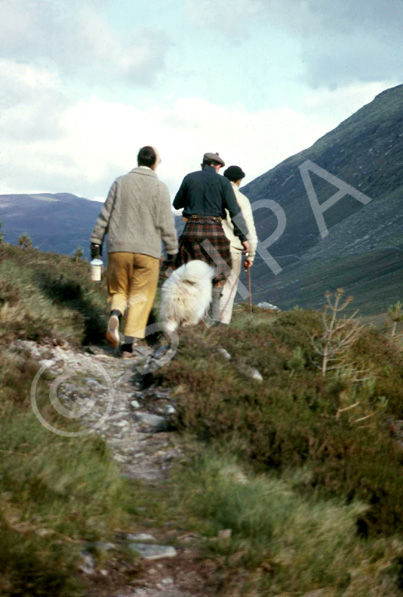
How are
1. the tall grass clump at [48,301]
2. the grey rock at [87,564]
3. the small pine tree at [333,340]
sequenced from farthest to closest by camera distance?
the small pine tree at [333,340] < the tall grass clump at [48,301] < the grey rock at [87,564]

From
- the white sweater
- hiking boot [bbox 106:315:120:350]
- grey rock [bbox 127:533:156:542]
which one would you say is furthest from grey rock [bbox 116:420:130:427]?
the white sweater

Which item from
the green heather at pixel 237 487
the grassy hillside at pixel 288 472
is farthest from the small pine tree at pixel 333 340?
the green heather at pixel 237 487

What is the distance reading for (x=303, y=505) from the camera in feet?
11.2

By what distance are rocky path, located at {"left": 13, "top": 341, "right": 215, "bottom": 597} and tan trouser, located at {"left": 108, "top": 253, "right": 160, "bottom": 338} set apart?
16.9 inches

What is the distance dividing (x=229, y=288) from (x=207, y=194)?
1350 millimetres

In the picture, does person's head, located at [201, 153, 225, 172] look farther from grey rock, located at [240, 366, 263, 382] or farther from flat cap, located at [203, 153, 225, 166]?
grey rock, located at [240, 366, 263, 382]

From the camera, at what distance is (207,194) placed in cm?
783

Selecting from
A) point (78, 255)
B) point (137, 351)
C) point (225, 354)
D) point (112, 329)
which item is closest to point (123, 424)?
point (225, 354)

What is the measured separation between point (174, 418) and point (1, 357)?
1543 millimetres

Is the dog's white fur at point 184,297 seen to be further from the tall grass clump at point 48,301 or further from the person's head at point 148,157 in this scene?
the person's head at point 148,157

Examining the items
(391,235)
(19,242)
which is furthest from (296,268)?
(19,242)

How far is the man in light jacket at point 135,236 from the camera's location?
6.81 metres

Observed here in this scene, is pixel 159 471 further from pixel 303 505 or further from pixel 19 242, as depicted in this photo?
pixel 19 242

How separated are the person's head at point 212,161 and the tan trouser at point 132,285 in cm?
174
